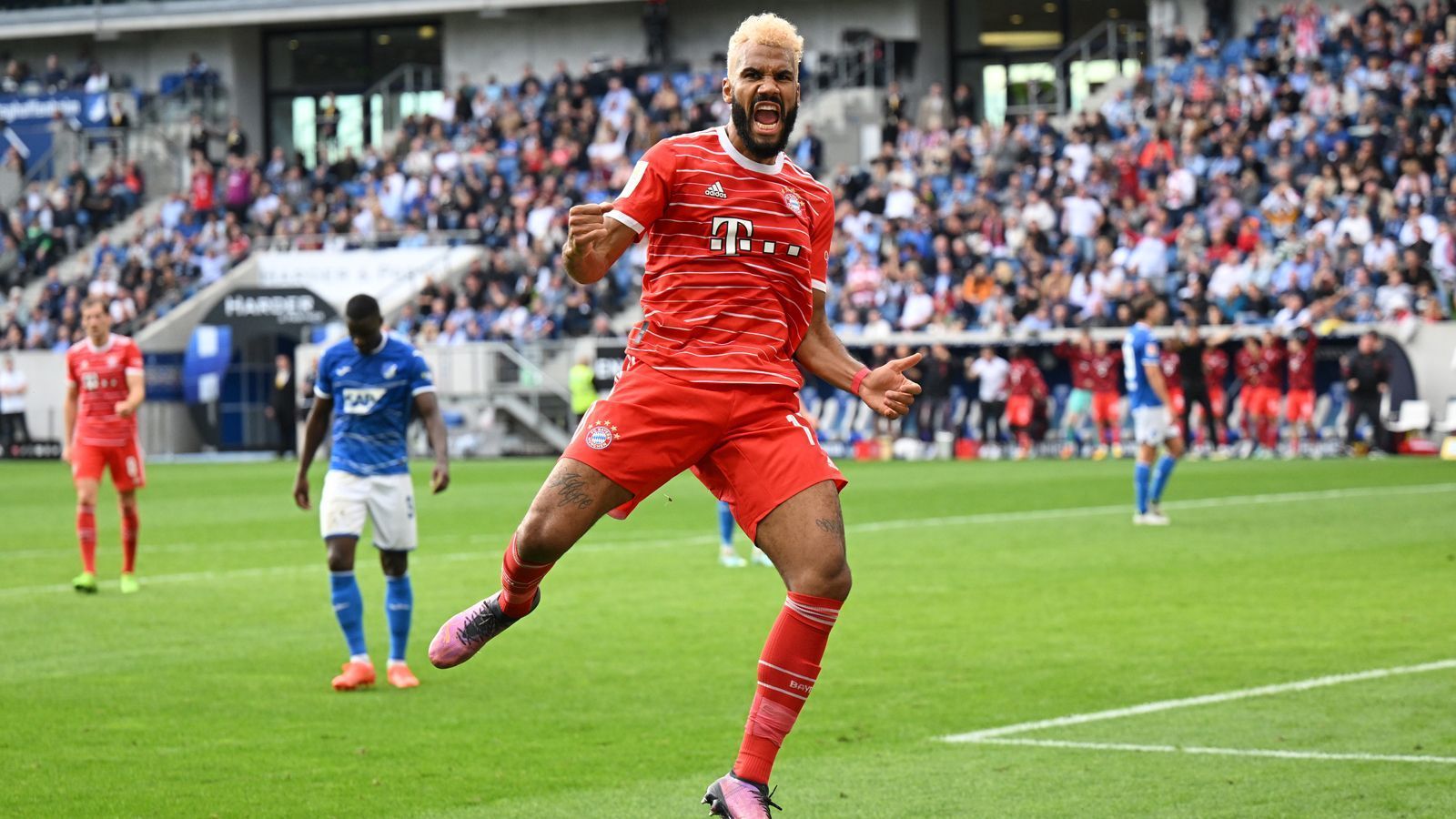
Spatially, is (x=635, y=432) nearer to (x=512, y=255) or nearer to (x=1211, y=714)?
(x=1211, y=714)

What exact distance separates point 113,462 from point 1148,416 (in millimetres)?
10126

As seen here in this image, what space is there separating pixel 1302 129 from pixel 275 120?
3199 cm

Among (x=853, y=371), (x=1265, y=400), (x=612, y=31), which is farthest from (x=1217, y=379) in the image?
(x=853, y=371)

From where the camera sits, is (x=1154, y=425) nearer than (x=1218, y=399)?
Yes

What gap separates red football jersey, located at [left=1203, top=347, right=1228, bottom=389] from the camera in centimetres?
3316

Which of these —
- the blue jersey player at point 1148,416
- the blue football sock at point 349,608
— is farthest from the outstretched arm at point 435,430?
the blue jersey player at point 1148,416

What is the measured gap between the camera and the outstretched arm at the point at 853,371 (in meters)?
6.45

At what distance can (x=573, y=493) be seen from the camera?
641cm

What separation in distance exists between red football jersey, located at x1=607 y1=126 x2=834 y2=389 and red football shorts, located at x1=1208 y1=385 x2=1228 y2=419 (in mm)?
27748

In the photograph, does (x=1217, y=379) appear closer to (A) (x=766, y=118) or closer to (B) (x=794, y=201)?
(B) (x=794, y=201)

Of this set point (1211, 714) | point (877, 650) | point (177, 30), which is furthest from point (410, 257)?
point (1211, 714)

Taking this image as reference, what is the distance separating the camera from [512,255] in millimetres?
44125

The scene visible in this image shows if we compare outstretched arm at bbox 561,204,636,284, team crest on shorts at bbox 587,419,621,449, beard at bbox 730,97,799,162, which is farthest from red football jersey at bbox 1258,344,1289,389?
outstretched arm at bbox 561,204,636,284

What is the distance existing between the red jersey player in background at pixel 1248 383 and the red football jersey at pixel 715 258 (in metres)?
26.8
